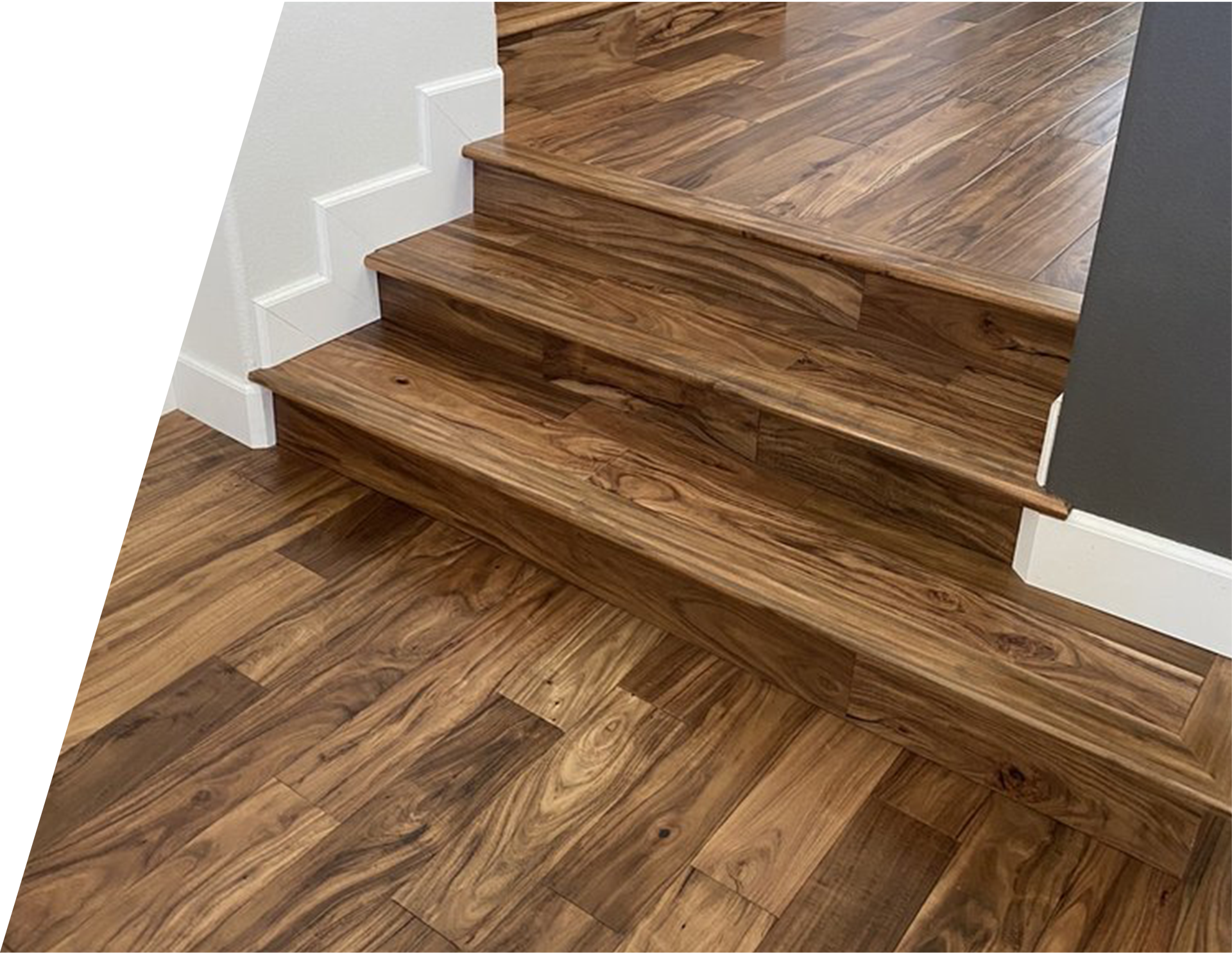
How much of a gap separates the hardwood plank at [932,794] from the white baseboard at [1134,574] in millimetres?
284

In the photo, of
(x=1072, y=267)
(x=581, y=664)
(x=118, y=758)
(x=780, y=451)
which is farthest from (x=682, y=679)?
(x=1072, y=267)

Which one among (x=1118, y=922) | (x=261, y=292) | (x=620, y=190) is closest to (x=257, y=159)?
(x=261, y=292)

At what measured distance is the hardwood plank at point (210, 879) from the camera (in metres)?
1.36

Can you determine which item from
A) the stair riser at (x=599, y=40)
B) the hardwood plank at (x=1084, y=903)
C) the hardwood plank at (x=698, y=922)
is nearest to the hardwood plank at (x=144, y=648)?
the hardwood plank at (x=698, y=922)

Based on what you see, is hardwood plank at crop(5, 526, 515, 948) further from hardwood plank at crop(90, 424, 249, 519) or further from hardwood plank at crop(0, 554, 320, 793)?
hardwood plank at crop(90, 424, 249, 519)

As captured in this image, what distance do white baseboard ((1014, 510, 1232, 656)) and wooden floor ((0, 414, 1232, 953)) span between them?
0.25m

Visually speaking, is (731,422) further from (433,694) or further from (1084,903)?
(1084,903)

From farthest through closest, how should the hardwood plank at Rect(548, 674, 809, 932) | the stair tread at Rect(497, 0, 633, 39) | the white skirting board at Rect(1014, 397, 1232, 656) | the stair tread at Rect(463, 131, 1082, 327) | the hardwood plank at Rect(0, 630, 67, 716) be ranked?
the stair tread at Rect(497, 0, 633, 39), the stair tread at Rect(463, 131, 1082, 327), the hardwood plank at Rect(0, 630, 67, 716), the white skirting board at Rect(1014, 397, 1232, 656), the hardwood plank at Rect(548, 674, 809, 932)

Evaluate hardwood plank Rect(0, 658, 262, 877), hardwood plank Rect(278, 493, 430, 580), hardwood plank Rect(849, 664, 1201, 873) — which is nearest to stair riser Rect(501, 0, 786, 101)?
hardwood plank Rect(278, 493, 430, 580)

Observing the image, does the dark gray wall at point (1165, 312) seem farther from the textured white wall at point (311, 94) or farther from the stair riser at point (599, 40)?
the stair riser at point (599, 40)

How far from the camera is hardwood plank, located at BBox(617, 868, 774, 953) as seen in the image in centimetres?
137

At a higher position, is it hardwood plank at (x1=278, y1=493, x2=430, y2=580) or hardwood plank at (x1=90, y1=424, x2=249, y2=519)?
hardwood plank at (x1=90, y1=424, x2=249, y2=519)

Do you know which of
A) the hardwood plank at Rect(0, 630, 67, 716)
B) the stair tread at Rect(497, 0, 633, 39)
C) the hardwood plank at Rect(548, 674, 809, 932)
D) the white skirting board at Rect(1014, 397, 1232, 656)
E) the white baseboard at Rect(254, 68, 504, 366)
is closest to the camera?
the hardwood plank at Rect(548, 674, 809, 932)

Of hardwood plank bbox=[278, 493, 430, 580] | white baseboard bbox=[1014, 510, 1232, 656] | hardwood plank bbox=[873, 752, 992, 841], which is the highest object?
white baseboard bbox=[1014, 510, 1232, 656]
